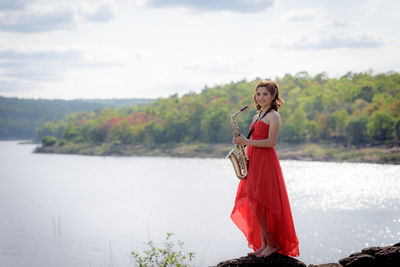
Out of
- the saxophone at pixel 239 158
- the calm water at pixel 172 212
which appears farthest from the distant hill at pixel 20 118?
the saxophone at pixel 239 158

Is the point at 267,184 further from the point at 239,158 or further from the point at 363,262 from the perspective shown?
the point at 363,262

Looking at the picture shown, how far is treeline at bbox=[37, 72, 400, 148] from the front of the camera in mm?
76812

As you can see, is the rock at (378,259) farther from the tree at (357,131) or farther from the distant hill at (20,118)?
the distant hill at (20,118)

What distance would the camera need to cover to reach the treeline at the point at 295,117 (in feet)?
252

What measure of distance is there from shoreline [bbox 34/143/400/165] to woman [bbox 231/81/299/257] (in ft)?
216

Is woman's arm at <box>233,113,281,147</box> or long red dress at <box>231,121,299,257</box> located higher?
woman's arm at <box>233,113,281,147</box>

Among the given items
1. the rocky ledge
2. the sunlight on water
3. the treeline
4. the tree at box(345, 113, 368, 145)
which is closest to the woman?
the rocky ledge

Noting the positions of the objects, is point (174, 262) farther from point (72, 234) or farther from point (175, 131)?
point (175, 131)

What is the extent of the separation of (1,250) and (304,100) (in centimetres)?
8144

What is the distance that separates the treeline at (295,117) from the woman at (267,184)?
70686 millimetres

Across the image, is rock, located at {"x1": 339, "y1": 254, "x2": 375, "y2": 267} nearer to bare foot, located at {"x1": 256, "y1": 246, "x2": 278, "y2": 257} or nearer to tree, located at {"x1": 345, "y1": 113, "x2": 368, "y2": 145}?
bare foot, located at {"x1": 256, "y1": 246, "x2": 278, "y2": 257}

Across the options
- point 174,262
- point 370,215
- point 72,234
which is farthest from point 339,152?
point 174,262

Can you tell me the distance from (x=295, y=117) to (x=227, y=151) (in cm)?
1394

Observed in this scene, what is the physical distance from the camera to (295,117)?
87875mm
